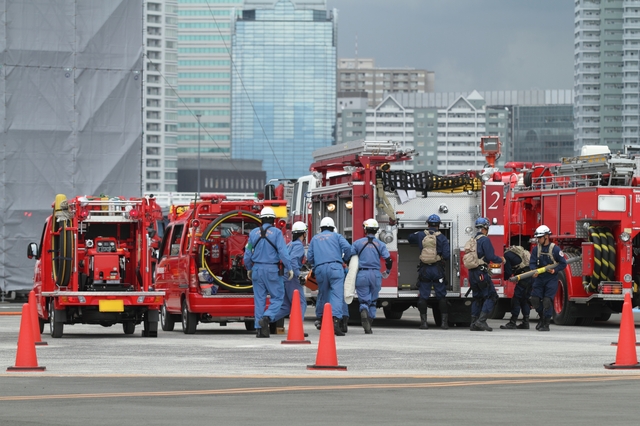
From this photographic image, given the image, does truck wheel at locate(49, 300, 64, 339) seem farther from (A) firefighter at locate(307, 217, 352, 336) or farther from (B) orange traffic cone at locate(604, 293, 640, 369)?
(B) orange traffic cone at locate(604, 293, 640, 369)

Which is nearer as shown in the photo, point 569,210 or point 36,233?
point 569,210

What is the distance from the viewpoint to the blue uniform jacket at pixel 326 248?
21.1 meters

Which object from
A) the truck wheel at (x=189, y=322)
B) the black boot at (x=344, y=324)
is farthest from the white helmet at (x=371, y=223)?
the truck wheel at (x=189, y=322)

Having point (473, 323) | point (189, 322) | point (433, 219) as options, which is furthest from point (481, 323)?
point (189, 322)

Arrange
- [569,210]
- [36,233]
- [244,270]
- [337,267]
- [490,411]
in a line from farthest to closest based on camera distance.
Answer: [36,233] < [569,210] < [244,270] < [337,267] < [490,411]

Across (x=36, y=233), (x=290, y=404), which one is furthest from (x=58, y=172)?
(x=290, y=404)

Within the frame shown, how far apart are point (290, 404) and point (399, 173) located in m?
13.8

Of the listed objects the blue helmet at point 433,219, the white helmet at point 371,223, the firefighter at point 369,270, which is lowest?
the firefighter at point 369,270

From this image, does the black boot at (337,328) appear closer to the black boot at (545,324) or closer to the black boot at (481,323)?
the black boot at (481,323)

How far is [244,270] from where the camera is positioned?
891 inches

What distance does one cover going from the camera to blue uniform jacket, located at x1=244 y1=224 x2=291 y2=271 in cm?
2034

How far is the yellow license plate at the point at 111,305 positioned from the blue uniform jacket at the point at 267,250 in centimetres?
204

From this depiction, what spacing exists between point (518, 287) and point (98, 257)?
726cm

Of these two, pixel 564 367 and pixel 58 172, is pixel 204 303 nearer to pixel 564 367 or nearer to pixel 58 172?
pixel 564 367
